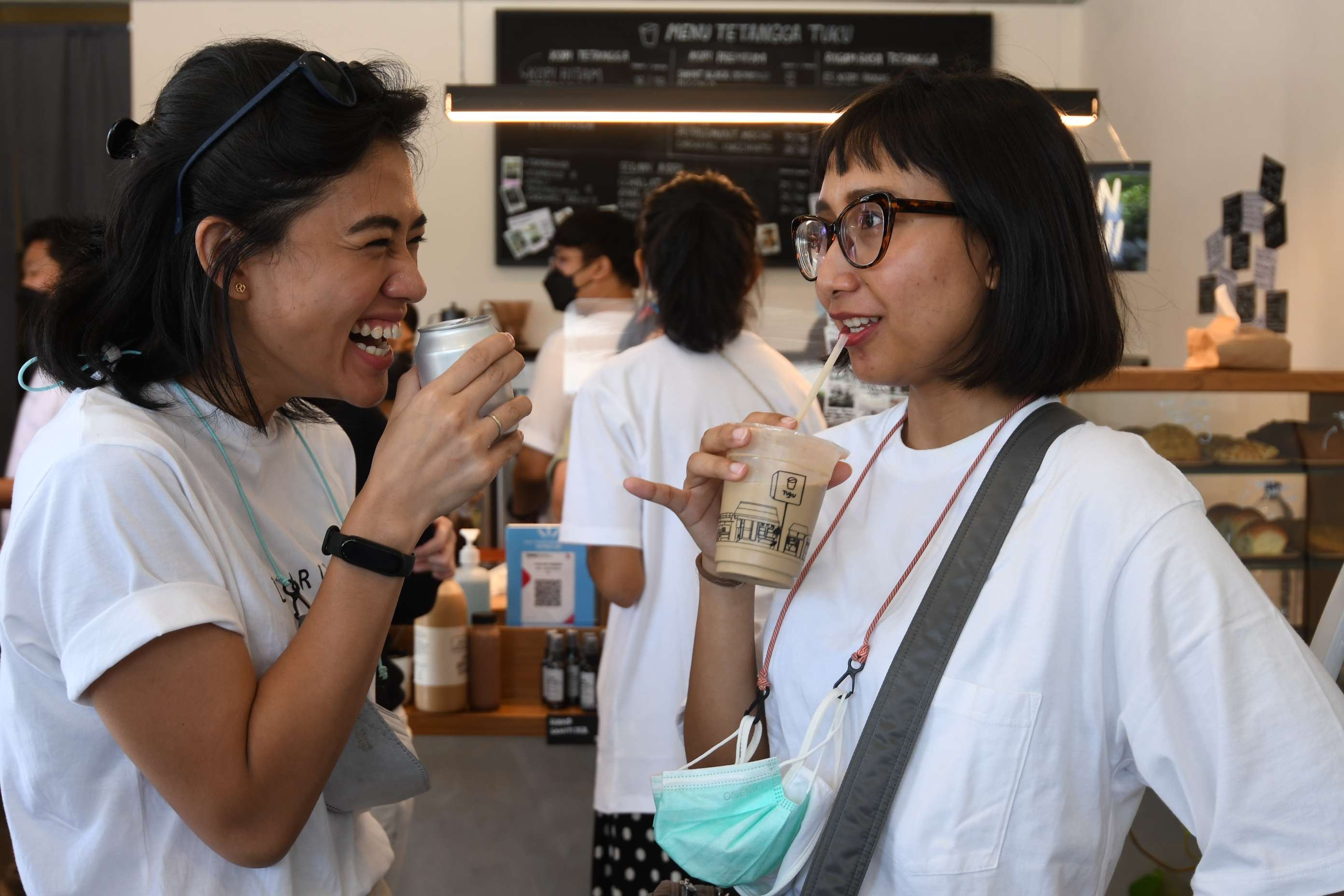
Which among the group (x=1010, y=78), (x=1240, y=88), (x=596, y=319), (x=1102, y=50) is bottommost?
(x=596, y=319)

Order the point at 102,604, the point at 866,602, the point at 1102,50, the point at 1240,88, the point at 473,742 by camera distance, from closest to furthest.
A: the point at 102,604
the point at 866,602
the point at 473,742
the point at 1240,88
the point at 1102,50

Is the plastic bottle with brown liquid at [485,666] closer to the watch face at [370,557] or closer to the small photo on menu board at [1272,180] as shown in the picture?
the watch face at [370,557]

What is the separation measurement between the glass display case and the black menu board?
10.2 feet

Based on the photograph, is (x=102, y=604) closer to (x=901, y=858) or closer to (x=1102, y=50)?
(x=901, y=858)

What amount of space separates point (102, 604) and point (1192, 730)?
98cm

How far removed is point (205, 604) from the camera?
997 mm

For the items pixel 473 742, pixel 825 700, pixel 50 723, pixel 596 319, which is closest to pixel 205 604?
pixel 50 723

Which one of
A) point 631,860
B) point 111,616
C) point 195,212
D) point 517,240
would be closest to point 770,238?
point 517,240

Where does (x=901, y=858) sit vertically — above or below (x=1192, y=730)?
below

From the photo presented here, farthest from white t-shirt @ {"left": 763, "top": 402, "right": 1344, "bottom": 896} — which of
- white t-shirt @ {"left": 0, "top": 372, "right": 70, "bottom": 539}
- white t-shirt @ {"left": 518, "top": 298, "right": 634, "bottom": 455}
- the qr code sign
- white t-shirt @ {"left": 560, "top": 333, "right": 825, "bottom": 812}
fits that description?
white t-shirt @ {"left": 0, "top": 372, "right": 70, "bottom": 539}

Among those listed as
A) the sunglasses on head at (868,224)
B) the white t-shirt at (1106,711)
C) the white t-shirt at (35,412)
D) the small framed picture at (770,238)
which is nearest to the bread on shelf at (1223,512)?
the white t-shirt at (1106,711)

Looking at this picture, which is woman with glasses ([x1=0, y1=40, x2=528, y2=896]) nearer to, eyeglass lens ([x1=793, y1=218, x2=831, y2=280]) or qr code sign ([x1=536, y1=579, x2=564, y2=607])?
eyeglass lens ([x1=793, y1=218, x2=831, y2=280])

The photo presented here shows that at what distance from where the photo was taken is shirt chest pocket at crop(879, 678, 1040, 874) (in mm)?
1055

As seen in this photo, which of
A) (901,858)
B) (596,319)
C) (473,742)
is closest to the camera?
(901,858)
